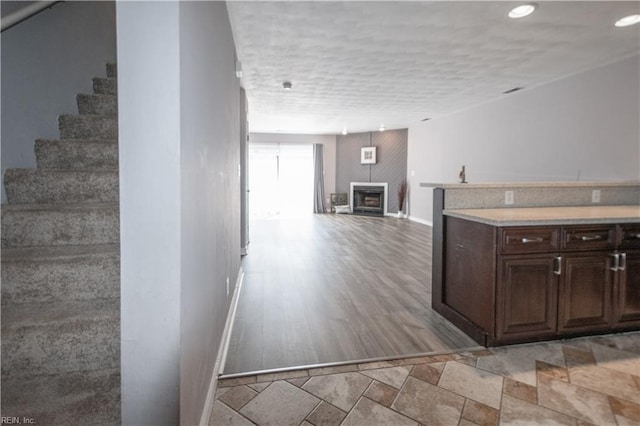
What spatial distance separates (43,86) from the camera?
2189 millimetres

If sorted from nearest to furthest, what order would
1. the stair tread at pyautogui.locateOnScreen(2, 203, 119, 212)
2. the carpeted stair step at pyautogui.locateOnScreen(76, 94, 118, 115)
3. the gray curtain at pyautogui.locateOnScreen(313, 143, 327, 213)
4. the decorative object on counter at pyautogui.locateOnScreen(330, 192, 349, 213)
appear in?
the stair tread at pyautogui.locateOnScreen(2, 203, 119, 212) → the carpeted stair step at pyautogui.locateOnScreen(76, 94, 118, 115) → the gray curtain at pyautogui.locateOnScreen(313, 143, 327, 213) → the decorative object on counter at pyautogui.locateOnScreen(330, 192, 349, 213)

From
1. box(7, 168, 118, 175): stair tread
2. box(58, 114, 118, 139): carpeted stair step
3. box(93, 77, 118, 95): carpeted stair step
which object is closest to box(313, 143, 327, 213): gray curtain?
box(93, 77, 118, 95): carpeted stair step

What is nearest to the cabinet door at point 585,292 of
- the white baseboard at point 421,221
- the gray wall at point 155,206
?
the gray wall at point 155,206

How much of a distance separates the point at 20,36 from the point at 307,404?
8.89 ft

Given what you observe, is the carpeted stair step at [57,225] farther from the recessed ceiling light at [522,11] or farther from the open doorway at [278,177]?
the open doorway at [278,177]

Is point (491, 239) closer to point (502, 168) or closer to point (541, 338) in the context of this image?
point (541, 338)

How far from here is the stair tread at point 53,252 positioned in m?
1.49

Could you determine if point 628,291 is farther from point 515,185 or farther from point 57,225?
point 57,225

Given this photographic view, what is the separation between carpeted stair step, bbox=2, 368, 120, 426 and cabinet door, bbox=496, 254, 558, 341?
84.7 inches

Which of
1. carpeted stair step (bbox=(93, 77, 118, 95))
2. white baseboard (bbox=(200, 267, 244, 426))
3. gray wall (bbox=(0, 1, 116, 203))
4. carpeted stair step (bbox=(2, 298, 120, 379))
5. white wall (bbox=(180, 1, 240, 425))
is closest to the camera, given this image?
white wall (bbox=(180, 1, 240, 425))

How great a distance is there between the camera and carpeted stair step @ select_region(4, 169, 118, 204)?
1823mm

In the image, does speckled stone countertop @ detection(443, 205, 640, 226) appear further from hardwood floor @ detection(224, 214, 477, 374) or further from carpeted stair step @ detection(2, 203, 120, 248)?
carpeted stair step @ detection(2, 203, 120, 248)

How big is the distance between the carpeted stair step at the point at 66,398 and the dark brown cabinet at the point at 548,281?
83.8 inches

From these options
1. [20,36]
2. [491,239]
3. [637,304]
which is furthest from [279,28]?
[637,304]
